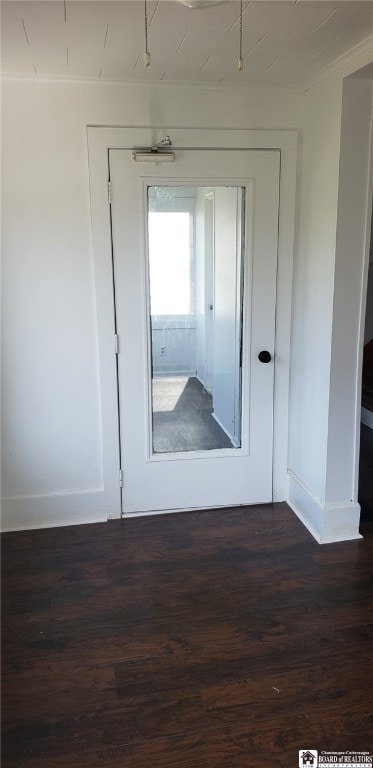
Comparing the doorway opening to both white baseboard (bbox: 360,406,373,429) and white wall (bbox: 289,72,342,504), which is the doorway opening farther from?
white wall (bbox: 289,72,342,504)

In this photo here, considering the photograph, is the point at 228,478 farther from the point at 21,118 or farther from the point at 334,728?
the point at 21,118

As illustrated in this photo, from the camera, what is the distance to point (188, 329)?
323cm

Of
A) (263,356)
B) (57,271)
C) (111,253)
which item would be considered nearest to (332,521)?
(263,356)

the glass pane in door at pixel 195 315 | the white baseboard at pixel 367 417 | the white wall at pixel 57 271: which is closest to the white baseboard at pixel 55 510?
the white wall at pixel 57 271

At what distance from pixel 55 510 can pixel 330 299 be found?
6.24 feet

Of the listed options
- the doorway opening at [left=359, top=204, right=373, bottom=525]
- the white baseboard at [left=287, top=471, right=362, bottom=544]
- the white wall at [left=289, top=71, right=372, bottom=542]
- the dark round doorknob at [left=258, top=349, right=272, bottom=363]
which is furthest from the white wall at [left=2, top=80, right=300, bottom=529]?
the doorway opening at [left=359, top=204, right=373, bottom=525]

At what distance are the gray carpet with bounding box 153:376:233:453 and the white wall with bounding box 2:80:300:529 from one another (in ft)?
1.18

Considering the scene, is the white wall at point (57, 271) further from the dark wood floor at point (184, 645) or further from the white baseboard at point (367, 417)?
the white baseboard at point (367, 417)

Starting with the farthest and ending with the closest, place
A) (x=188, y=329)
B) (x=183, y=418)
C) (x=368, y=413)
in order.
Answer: (x=368, y=413) → (x=183, y=418) → (x=188, y=329)

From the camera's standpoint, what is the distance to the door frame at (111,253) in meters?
2.92

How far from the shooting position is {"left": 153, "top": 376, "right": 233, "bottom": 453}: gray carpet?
3287 mm

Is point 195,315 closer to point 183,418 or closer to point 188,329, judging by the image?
point 188,329

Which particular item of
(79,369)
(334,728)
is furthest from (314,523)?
(79,369)

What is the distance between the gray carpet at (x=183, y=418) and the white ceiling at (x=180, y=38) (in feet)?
5.17
